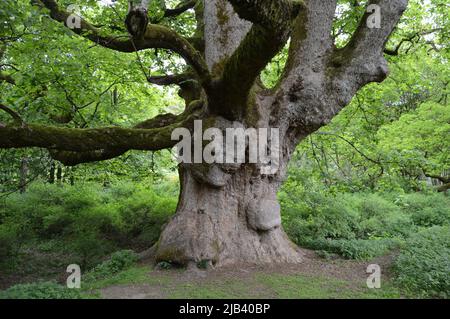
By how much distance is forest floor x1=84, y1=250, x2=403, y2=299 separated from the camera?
4809mm

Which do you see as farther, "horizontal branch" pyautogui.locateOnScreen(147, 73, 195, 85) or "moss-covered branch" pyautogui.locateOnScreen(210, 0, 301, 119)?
"horizontal branch" pyautogui.locateOnScreen(147, 73, 195, 85)

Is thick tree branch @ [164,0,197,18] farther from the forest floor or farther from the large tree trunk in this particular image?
the forest floor

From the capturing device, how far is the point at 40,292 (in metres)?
4.35

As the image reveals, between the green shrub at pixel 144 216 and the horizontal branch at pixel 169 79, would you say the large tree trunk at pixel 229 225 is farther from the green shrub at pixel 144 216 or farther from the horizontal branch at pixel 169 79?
the green shrub at pixel 144 216

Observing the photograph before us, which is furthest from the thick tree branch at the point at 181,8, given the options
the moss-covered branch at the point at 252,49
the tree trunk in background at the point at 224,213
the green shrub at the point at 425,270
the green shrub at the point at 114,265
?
the green shrub at the point at 425,270

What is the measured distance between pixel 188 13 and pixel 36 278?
7607mm

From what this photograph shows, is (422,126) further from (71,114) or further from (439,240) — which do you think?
(71,114)

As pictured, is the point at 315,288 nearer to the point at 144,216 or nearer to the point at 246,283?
the point at 246,283

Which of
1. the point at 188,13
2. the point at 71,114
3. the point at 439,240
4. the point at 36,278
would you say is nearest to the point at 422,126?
the point at 439,240

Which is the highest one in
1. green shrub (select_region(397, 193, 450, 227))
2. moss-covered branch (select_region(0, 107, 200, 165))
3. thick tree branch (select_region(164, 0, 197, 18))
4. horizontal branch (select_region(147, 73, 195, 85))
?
thick tree branch (select_region(164, 0, 197, 18))

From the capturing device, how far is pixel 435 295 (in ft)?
16.2

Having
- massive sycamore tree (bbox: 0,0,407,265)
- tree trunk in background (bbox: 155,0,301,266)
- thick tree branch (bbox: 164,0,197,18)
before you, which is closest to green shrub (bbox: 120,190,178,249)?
massive sycamore tree (bbox: 0,0,407,265)

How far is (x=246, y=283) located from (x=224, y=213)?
60.7 inches

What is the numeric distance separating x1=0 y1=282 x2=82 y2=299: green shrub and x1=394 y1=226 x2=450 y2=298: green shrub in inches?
187
